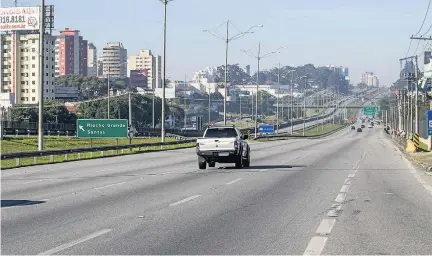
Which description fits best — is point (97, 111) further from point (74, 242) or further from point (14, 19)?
point (74, 242)

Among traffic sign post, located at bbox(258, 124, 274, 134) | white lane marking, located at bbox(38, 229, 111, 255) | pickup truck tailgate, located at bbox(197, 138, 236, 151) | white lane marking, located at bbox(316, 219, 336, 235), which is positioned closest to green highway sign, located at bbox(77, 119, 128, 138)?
pickup truck tailgate, located at bbox(197, 138, 236, 151)

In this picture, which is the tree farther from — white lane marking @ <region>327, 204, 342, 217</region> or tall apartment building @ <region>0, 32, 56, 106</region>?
white lane marking @ <region>327, 204, 342, 217</region>

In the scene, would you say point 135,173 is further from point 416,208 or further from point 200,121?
point 200,121

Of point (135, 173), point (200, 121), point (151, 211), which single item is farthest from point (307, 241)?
point (200, 121)

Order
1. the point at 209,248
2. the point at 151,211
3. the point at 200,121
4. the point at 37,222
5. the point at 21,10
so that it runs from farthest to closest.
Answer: the point at 21,10
the point at 200,121
the point at 151,211
the point at 37,222
the point at 209,248

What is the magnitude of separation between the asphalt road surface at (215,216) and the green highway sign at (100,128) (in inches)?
1380

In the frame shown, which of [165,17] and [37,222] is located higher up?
[165,17]

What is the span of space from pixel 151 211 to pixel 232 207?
190 centimetres

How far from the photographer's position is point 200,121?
8944 centimetres

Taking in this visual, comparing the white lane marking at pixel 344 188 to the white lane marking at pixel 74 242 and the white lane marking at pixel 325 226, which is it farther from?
the white lane marking at pixel 74 242

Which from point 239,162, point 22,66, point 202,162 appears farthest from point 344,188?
point 22,66

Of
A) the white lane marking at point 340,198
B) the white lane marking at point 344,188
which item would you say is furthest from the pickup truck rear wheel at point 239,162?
the white lane marking at point 340,198

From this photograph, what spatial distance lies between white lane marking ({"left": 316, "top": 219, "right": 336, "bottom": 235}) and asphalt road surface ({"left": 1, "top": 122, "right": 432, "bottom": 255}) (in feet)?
0.05

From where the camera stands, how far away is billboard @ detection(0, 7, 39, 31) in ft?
564
